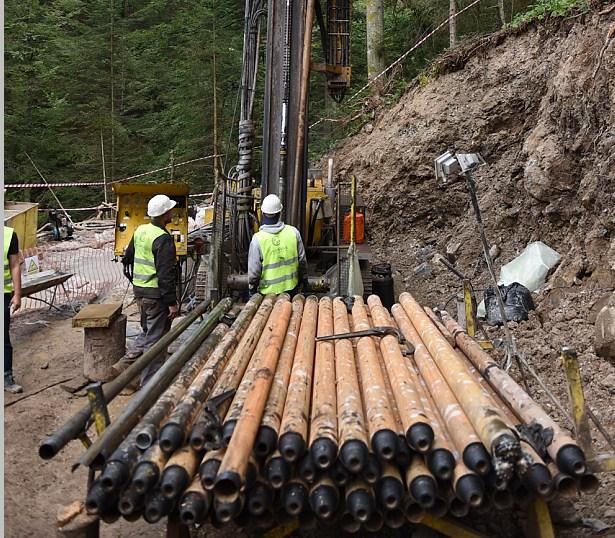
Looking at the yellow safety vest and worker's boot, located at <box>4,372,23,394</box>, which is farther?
worker's boot, located at <box>4,372,23,394</box>

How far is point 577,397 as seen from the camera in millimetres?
3297

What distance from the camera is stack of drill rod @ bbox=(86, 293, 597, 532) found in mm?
2803

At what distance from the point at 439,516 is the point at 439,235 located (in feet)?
32.3

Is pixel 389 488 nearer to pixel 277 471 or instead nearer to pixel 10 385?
pixel 277 471

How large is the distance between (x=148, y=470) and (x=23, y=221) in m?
10.8

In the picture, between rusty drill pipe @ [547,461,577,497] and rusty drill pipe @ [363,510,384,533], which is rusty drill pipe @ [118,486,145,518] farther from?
rusty drill pipe @ [547,461,577,497]

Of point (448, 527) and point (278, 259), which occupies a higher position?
point (278, 259)

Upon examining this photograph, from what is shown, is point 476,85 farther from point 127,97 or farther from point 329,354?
point 127,97

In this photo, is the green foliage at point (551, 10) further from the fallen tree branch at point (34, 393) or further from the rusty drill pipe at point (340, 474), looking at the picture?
the fallen tree branch at point (34, 393)

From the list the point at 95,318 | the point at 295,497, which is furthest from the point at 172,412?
the point at 95,318

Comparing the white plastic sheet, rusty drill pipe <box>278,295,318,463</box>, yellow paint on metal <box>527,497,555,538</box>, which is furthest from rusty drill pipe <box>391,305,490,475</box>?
the white plastic sheet

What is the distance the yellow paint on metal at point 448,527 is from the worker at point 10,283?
5340 millimetres

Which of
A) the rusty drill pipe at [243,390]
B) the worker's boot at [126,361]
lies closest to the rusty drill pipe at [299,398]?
the rusty drill pipe at [243,390]

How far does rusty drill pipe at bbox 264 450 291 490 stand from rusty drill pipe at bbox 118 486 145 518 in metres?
0.62
